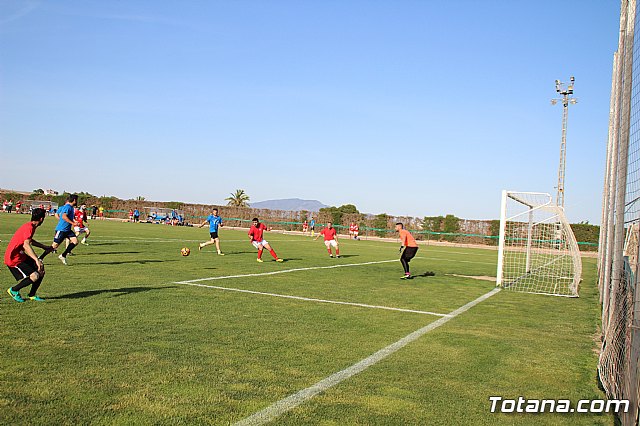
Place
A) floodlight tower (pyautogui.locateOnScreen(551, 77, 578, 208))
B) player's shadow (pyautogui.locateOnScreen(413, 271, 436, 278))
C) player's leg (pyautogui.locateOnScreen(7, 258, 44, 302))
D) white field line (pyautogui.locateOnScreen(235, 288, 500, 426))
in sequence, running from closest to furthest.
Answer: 1. white field line (pyautogui.locateOnScreen(235, 288, 500, 426))
2. player's leg (pyautogui.locateOnScreen(7, 258, 44, 302))
3. player's shadow (pyautogui.locateOnScreen(413, 271, 436, 278))
4. floodlight tower (pyautogui.locateOnScreen(551, 77, 578, 208))

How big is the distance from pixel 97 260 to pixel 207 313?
9.10m

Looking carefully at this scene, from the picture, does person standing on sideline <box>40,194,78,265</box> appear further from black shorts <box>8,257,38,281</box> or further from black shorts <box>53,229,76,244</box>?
black shorts <box>8,257,38,281</box>

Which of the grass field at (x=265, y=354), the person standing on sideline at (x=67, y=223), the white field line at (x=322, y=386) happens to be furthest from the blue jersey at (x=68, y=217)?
the white field line at (x=322, y=386)

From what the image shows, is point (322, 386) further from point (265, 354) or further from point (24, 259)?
point (24, 259)

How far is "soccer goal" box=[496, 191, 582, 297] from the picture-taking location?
17188 mm

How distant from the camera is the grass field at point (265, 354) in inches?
186

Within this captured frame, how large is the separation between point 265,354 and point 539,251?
21.8 meters

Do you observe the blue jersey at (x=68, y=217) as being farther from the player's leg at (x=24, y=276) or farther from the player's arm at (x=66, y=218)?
the player's leg at (x=24, y=276)

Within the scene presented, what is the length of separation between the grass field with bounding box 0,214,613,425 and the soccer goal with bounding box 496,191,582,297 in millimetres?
4501

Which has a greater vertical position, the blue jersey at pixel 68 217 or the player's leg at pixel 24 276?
the blue jersey at pixel 68 217

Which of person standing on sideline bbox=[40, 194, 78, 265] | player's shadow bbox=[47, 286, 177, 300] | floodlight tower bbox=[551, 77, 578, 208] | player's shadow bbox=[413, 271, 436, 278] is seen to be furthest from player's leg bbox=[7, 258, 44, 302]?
floodlight tower bbox=[551, 77, 578, 208]

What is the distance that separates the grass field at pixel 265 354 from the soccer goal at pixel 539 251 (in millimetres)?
4501

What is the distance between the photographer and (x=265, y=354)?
6555mm

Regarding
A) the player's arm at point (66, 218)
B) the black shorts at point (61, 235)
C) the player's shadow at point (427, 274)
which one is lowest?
the player's shadow at point (427, 274)
